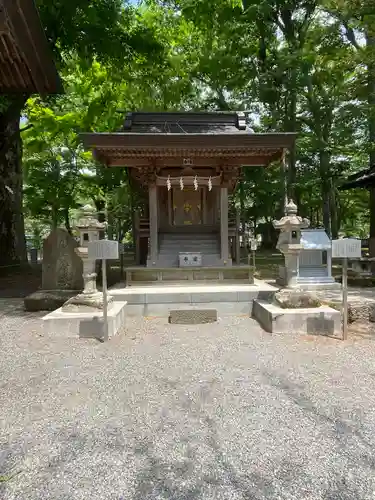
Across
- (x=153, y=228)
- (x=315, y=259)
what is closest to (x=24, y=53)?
(x=153, y=228)

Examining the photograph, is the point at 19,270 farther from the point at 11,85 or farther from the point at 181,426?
the point at 181,426

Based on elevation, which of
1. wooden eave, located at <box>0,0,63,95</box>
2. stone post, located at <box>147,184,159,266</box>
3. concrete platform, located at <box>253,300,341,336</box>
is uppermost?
wooden eave, located at <box>0,0,63,95</box>

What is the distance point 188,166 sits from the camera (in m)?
10.0

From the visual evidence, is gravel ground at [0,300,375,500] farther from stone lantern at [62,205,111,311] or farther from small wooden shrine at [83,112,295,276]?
small wooden shrine at [83,112,295,276]

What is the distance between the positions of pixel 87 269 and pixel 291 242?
4.17 meters

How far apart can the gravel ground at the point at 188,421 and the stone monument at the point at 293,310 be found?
63 cm

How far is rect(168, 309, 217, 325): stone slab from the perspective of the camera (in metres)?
6.72

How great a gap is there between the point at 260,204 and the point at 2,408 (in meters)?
23.1

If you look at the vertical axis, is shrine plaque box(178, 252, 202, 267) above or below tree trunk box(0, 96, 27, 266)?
below

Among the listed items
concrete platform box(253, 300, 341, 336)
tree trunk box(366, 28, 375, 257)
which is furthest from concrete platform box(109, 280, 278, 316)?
tree trunk box(366, 28, 375, 257)

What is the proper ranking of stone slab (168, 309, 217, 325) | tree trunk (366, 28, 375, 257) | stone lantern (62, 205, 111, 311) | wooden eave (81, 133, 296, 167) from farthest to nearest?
wooden eave (81, 133, 296, 167), tree trunk (366, 28, 375, 257), stone slab (168, 309, 217, 325), stone lantern (62, 205, 111, 311)

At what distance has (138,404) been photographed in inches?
128

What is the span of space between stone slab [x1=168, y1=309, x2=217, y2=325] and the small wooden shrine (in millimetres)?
2460

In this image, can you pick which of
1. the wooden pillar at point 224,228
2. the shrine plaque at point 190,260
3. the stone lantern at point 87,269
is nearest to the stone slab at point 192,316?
the stone lantern at point 87,269
